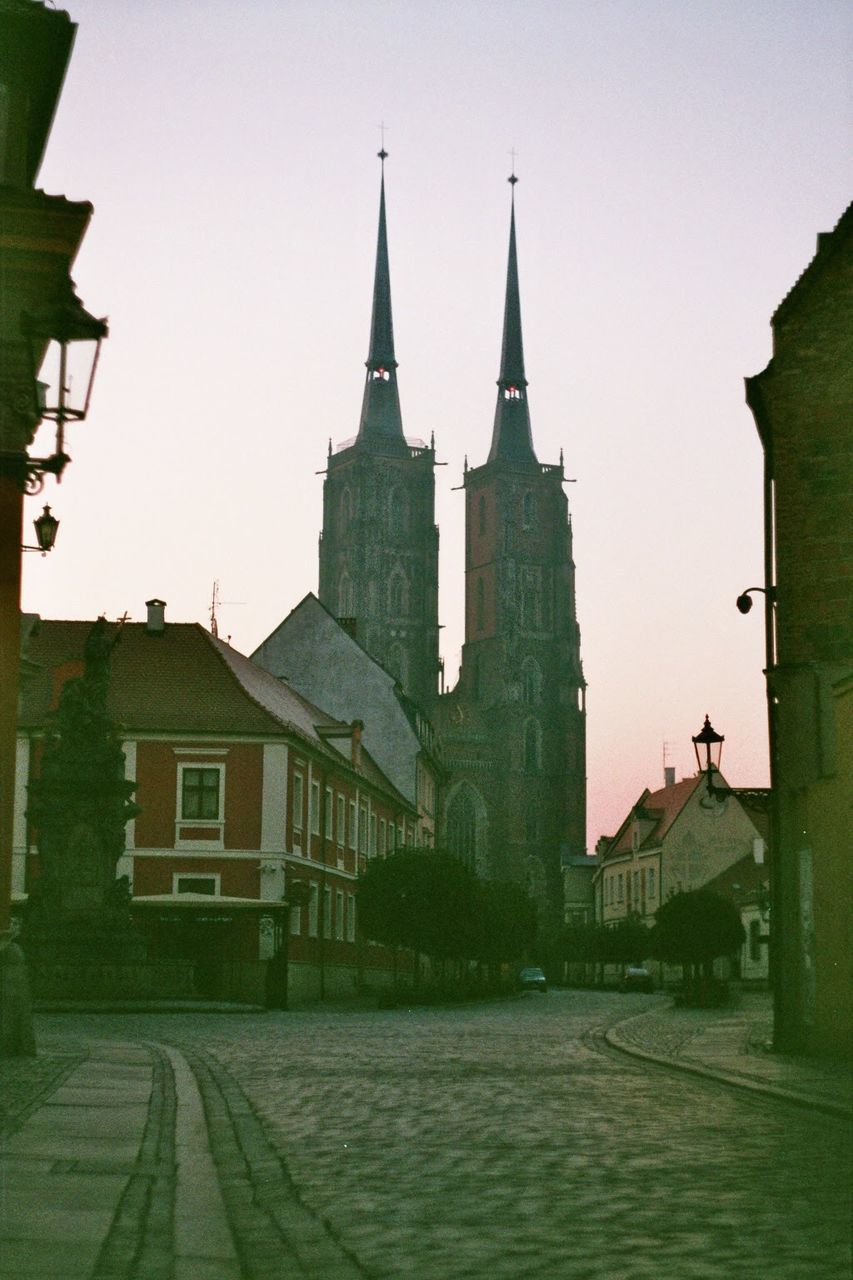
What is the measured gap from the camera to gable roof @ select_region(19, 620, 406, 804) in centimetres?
4719

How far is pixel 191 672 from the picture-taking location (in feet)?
162

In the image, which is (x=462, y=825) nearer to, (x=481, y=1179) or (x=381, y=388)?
(x=381, y=388)

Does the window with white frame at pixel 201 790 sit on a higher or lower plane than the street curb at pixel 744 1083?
higher

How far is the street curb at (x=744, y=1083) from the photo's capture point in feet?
41.5

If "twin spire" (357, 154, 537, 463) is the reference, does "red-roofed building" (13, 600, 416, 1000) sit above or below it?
below

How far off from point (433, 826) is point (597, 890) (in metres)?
35.0

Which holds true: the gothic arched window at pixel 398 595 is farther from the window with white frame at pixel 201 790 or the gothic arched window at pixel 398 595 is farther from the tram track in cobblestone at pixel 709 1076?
the tram track in cobblestone at pixel 709 1076

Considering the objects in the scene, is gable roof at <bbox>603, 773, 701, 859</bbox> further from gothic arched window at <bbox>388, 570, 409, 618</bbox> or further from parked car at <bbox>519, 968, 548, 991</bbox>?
gothic arched window at <bbox>388, 570, 409, 618</bbox>

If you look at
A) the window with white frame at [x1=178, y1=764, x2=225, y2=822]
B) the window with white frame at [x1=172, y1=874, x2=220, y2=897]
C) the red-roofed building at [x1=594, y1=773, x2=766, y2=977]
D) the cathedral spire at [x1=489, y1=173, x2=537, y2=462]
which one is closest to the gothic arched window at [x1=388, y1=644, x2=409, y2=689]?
the cathedral spire at [x1=489, y1=173, x2=537, y2=462]

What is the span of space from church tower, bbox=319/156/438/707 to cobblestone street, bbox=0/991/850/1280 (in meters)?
115

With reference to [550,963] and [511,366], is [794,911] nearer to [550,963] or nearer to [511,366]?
[550,963]

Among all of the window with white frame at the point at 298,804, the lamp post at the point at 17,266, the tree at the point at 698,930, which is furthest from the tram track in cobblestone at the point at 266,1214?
the tree at the point at 698,930

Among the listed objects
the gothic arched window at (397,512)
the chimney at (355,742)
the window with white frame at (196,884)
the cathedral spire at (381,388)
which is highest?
the cathedral spire at (381,388)

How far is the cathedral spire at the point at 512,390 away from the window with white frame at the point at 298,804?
93.5 metres
